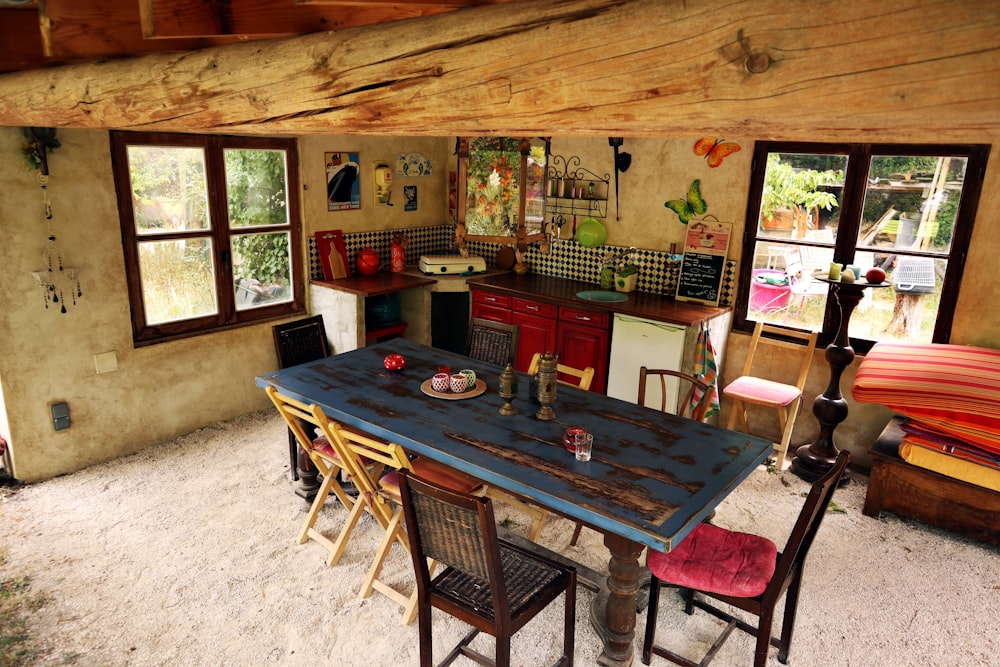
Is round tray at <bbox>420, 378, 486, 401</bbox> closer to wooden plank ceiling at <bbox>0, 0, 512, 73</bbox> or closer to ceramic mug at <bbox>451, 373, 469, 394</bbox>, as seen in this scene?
ceramic mug at <bbox>451, 373, 469, 394</bbox>

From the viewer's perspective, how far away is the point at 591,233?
5203 millimetres

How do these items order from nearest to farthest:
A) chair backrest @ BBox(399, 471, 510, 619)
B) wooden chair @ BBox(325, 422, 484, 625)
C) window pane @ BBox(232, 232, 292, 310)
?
1. chair backrest @ BBox(399, 471, 510, 619)
2. wooden chair @ BBox(325, 422, 484, 625)
3. window pane @ BBox(232, 232, 292, 310)

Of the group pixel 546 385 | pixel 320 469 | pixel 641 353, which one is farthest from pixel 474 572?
pixel 641 353

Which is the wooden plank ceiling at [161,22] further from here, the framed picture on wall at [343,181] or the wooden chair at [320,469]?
the framed picture on wall at [343,181]

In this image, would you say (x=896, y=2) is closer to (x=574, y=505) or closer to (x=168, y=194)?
(x=574, y=505)

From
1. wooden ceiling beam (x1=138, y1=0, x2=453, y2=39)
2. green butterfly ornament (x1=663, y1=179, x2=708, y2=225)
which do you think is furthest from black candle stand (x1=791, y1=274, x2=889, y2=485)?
wooden ceiling beam (x1=138, y1=0, x2=453, y2=39)

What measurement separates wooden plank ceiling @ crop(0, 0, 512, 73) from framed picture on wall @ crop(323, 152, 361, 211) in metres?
2.69

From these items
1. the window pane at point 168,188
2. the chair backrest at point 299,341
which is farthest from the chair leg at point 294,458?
the window pane at point 168,188

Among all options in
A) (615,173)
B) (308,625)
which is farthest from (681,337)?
(308,625)

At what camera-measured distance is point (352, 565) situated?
325cm

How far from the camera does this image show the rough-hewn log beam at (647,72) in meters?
0.85

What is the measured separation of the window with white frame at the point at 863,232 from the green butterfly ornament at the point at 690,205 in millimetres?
335

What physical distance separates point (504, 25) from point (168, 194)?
12.6 feet

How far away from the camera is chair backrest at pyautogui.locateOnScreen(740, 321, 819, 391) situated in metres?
4.31
